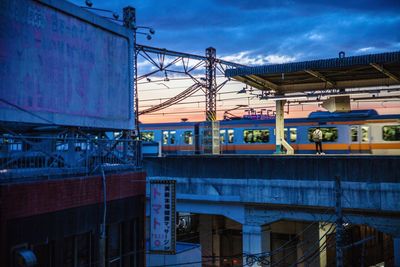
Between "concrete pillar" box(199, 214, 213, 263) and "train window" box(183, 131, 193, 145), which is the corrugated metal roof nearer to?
"concrete pillar" box(199, 214, 213, 263)

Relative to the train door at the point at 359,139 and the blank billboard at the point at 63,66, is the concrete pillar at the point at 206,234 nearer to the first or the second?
the train door at the point at 359,139

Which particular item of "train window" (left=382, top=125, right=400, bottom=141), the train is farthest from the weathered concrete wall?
"train window" (left=382, top=125, right=400, bottom=141)

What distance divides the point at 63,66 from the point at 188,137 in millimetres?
25156

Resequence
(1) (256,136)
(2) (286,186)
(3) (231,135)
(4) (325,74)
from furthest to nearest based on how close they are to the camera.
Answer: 1. (3) (231,135)
2. (1) (256,136)
3. (4) (325,74)
4. (2) (286,186)

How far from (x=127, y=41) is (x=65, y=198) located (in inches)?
202

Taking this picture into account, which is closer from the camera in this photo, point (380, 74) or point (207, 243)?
point (380, 74)

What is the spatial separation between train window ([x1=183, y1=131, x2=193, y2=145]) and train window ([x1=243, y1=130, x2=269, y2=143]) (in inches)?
186

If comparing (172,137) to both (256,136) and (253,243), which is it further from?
(253,243)

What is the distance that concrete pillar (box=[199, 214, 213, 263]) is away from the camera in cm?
2500

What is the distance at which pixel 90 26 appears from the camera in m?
10.3

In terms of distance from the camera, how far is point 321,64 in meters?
19.5

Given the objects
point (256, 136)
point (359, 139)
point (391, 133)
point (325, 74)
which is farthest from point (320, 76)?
point (256, 136)

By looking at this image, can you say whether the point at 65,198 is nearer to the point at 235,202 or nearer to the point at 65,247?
the point at 65,247

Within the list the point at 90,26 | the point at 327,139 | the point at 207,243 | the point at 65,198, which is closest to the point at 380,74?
the point at 327,139
